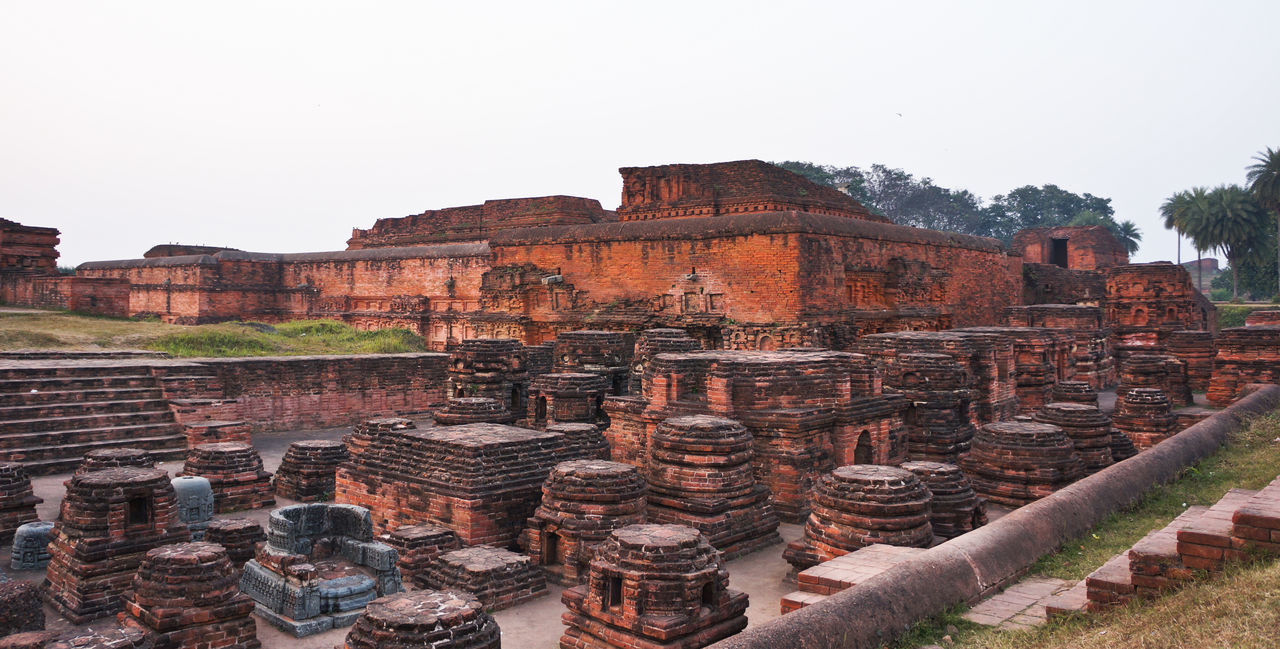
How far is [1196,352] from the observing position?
15148mm

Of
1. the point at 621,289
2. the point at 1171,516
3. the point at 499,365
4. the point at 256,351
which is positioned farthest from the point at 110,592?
Result: the point at 621,289

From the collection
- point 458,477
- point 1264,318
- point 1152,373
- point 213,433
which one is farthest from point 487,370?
point 1264,318

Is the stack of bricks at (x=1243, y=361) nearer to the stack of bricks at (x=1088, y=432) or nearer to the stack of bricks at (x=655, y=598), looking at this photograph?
the stack of bricks at (x=1088, y=432)

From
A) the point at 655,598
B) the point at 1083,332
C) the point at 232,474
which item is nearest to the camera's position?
the point at 655,598

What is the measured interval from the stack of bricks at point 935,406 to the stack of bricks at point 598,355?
3620 mm

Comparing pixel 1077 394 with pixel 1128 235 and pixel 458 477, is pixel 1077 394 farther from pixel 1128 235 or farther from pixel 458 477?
pixel 1128 235

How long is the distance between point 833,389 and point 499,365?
466 cm

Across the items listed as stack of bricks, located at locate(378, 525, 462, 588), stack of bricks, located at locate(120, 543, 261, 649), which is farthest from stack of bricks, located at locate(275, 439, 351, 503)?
stack of bricks, located at locate(120, 543, 261, 649)

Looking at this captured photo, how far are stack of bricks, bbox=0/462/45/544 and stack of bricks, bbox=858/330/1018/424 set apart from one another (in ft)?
28.6

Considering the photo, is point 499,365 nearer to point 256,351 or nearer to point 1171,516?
point 256,351

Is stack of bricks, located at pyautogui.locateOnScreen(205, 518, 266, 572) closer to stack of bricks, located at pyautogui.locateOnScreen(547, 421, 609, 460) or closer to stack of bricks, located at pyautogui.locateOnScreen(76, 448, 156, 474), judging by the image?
stack of bricks, located at pyautogui.locateOnScreen(76, 448, 156, 474)

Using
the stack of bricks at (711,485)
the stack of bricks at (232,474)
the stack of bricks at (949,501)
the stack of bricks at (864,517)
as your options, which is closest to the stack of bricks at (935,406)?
the stack of bricks at (949,501)

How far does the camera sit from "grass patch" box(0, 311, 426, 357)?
12531 mm

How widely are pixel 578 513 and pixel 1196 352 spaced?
14.3 metres
